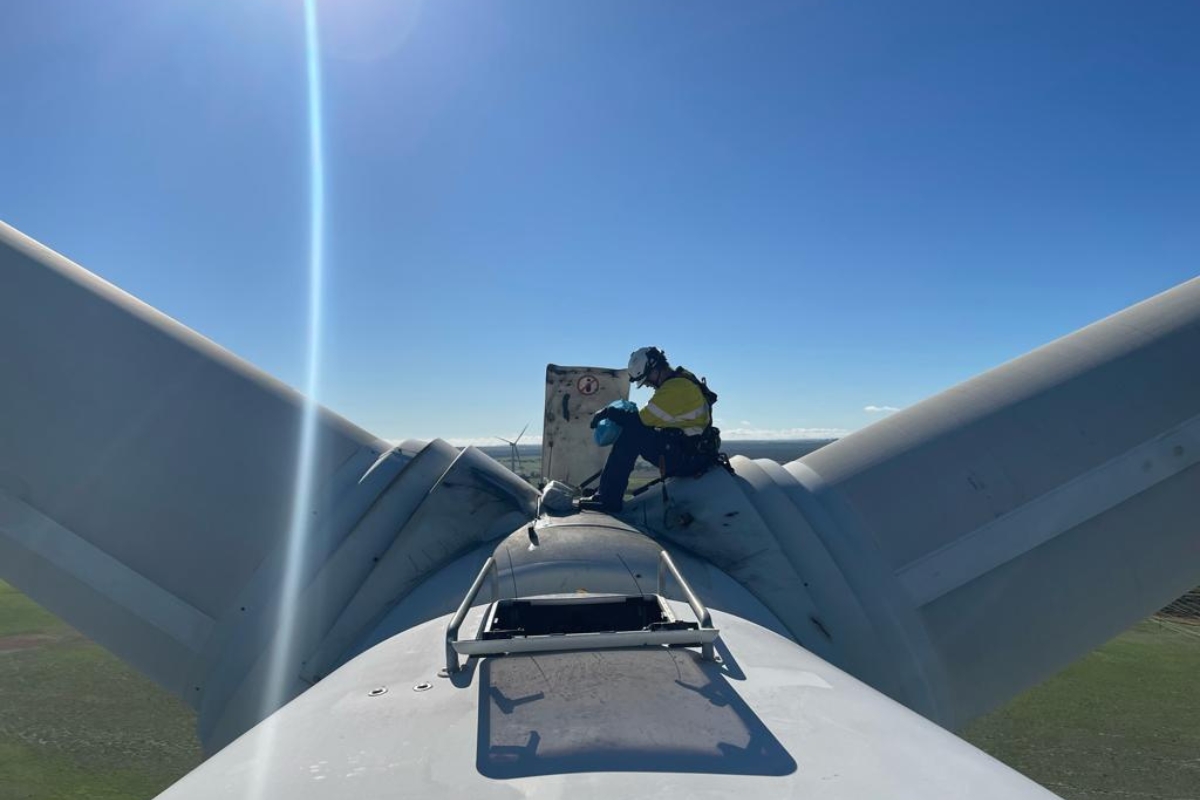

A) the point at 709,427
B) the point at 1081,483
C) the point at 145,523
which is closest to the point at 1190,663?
the point at 1081,483

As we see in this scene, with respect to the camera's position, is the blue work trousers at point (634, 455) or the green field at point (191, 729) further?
the green field at point (191, 729)

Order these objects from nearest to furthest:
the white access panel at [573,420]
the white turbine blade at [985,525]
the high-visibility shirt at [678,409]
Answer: the white turbine blade at [985,525] < the high-visibility shirt at [678,409] < the white access panel at [573,420]

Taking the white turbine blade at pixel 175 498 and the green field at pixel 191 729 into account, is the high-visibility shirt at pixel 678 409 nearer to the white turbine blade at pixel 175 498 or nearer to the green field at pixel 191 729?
the white turbine blade at pixel 175 498

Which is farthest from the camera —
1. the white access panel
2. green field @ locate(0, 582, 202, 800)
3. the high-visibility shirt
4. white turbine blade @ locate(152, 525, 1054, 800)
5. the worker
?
green field @ locate(0, 582, 202, 800)

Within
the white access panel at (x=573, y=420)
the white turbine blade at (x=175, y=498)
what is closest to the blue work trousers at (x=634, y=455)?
the white turbine blade at (x=175, y=498)

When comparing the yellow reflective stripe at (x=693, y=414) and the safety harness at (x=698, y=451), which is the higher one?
the yellow reflective stripe at (x=693, y=414)

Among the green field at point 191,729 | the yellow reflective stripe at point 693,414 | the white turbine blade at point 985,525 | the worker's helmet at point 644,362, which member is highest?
the worker's helmet at point 644,362

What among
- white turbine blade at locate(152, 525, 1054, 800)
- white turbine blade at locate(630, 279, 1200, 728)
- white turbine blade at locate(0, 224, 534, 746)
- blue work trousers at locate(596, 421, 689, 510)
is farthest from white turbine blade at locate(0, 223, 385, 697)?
white turbine blade at locate(630, 279, 1200, 728)

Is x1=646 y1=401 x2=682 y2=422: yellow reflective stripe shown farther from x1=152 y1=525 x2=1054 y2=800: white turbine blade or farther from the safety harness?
x1=152 y1=525 x2=1054 y2=800: white turbine blade

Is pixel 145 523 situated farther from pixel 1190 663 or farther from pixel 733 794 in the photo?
pixel 1190 663
